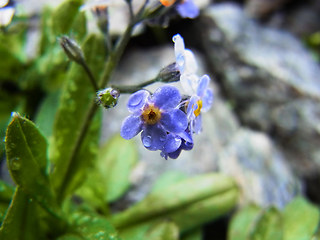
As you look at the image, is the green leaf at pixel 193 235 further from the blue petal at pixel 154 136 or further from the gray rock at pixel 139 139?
the blue petal at pixel 154 136

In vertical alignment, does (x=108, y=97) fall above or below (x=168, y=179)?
above

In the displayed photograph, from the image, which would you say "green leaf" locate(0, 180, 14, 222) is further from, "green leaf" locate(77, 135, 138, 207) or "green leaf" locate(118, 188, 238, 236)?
"green leaf" locate(118, 188, 238, 236)

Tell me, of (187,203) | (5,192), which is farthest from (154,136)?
(187,203)

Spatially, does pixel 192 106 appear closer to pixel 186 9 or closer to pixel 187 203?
pixel 186 9

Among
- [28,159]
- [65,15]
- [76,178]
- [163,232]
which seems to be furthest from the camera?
[65,15]

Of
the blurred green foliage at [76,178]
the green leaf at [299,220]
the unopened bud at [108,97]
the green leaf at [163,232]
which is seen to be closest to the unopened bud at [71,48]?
the blurred green foliage at [76,178]

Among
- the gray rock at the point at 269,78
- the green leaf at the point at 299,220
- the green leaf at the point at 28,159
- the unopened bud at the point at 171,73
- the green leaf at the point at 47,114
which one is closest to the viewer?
the green leaf at the point at 28,159
